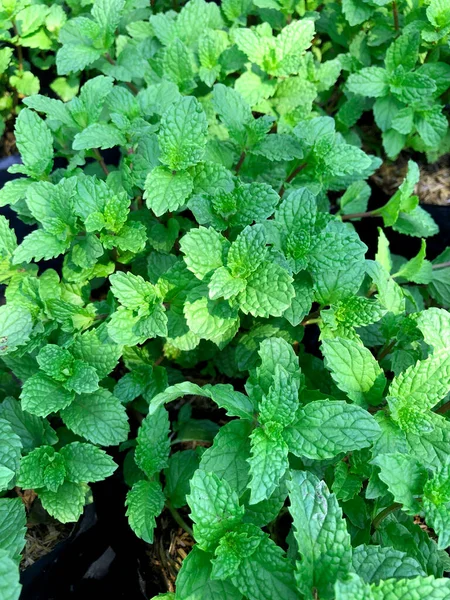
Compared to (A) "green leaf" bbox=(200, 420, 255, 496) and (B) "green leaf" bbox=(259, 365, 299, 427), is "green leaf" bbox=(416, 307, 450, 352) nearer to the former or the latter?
(B) "green leaf" bbox=(259, 365, 299, 427)

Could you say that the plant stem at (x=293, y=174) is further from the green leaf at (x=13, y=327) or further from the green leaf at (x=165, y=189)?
the green leaf at (x=13, y=327)

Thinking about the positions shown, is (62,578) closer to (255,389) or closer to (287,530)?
(287,530)

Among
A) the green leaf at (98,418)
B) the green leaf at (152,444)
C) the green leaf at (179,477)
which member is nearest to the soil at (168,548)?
the green leaf at (179,477)

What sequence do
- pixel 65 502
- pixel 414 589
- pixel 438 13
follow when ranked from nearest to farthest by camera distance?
pixel 414 589 → pixel 65 502 → pixel 438 13

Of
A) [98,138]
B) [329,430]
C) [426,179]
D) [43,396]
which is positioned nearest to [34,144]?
[98,138]

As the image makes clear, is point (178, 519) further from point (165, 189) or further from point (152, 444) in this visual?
point (165, 189)

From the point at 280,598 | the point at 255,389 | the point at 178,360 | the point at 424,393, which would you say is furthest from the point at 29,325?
the point at 424,393

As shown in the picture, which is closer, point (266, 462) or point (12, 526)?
point (266, 462)
